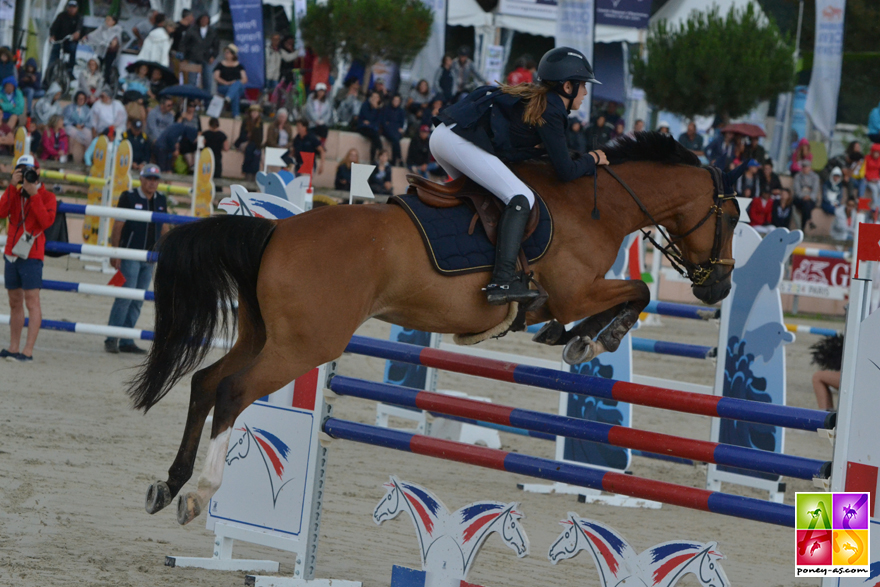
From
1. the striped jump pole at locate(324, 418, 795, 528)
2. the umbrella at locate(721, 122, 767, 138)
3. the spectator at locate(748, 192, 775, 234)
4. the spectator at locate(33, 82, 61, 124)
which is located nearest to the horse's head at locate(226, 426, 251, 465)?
the striped jump pole at locate(324, 418, 795, 528)

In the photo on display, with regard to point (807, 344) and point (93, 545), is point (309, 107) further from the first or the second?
point (93, 545)

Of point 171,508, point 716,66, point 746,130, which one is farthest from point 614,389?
point 716,66

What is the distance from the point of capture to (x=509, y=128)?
3885 mm

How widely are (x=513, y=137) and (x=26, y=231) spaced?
533 cm

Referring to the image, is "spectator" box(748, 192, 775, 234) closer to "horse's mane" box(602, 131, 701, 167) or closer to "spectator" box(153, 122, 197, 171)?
"spectator" box(153, 122, 197, 171)

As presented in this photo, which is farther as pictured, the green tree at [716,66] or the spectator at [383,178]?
the green tree at [716,66]

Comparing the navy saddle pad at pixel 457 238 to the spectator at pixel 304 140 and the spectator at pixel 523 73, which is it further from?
the spectator at pixel 523 73

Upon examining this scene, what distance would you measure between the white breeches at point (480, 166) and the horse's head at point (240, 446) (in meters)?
1.49

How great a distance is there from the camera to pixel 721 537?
17.9 feet

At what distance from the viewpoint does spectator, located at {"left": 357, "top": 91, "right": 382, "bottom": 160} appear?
16.3 metres

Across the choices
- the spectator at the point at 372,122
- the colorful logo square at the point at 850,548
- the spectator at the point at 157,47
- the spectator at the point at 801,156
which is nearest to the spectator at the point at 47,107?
the spectator at the point at 157,47

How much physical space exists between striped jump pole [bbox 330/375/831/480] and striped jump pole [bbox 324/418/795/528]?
0.35ft

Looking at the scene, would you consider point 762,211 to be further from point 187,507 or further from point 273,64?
point 187,507

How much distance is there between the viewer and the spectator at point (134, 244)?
8.97 m
